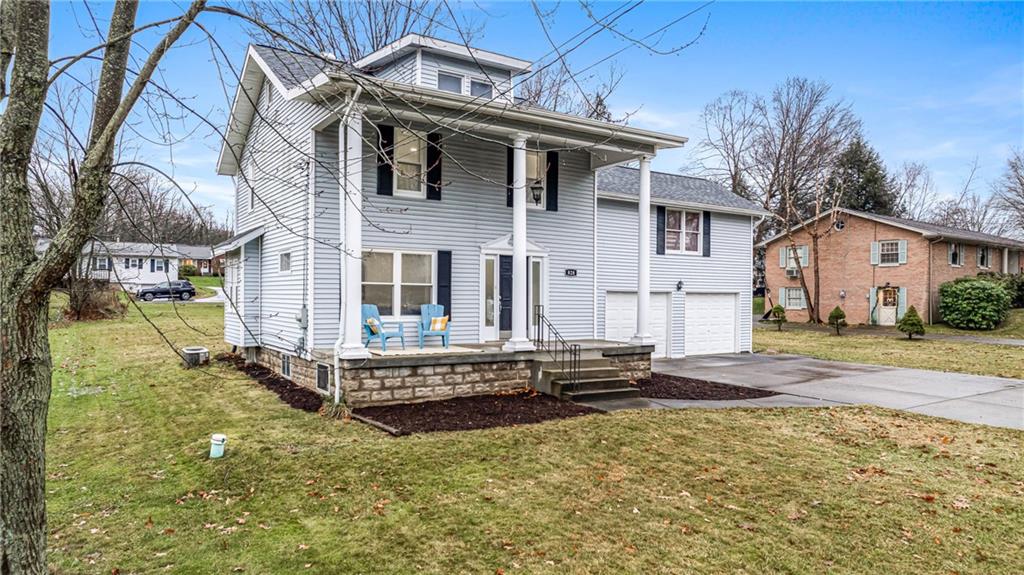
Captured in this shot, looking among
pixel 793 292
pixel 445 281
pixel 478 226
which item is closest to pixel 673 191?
pixel 478 226

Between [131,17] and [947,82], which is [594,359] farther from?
[947,82]

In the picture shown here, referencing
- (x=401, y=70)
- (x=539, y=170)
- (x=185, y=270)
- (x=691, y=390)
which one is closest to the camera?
(x=691, y=390)

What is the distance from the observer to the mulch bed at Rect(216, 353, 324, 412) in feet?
30.6

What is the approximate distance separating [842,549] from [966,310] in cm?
2692

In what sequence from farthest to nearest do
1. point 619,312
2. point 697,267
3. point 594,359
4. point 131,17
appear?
1. point 697,267
2. point 619,312
3. point 594,359
4. point 131,17

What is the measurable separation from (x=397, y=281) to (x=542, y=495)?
6.31 meters

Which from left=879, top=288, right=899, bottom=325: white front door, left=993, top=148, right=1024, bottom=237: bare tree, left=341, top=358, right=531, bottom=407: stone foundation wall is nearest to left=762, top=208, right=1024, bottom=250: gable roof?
left=879, top=288, right=899, bottom=325: white front door

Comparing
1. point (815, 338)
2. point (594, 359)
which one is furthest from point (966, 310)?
point (594, 359)

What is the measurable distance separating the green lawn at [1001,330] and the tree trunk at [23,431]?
28.8m

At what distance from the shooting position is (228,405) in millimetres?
9367

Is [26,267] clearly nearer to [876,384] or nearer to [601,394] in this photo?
[601,394]

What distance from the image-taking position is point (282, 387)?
10734mm

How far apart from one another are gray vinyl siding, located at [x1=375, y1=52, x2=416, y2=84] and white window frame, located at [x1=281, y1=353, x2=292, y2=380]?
5.96m

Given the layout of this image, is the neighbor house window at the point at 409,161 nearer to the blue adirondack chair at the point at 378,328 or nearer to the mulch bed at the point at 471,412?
the blue adirondack chair at the point at 378,328
